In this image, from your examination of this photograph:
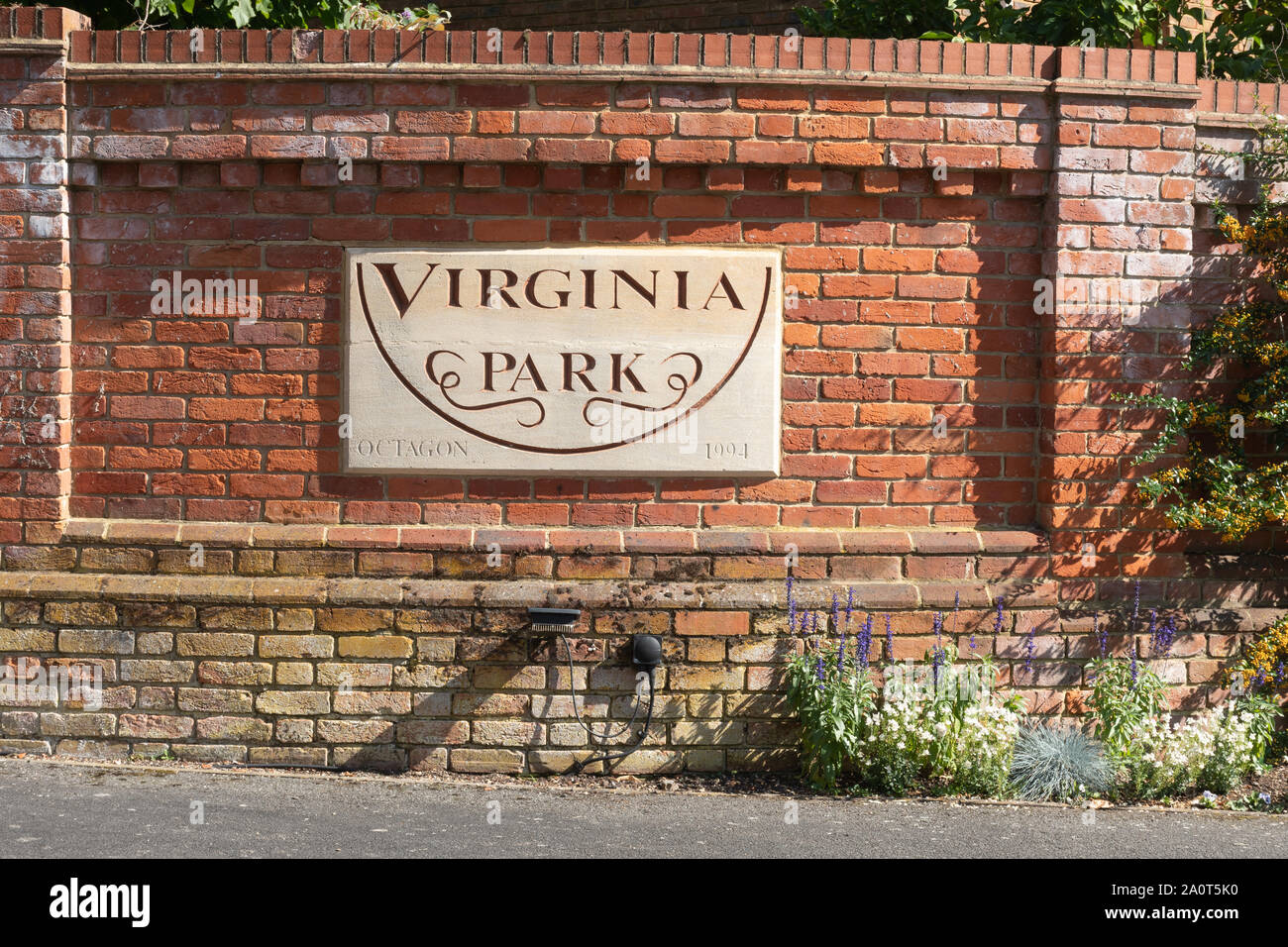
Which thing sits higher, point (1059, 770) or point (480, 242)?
point (480, 242)

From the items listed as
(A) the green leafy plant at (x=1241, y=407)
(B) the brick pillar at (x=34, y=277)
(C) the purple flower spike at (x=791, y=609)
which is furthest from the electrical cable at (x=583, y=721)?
(A) the green leafy plant at (x=1241, y=407)

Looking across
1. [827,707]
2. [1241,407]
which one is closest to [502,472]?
A: [827,707]

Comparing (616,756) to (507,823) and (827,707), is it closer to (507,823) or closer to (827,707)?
(507,823)

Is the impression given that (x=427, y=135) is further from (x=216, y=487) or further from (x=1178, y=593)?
(x=1178, y=593)

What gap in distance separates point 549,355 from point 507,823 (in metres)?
1.88

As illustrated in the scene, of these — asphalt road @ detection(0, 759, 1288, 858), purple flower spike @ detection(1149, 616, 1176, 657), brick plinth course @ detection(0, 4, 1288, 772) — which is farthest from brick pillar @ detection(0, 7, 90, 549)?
purple flower spike @ detection(1149, 616, 1176, 657)

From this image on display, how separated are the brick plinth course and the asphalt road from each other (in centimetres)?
28

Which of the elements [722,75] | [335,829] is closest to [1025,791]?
[335,829]

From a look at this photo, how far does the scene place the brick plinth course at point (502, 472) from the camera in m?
4.86

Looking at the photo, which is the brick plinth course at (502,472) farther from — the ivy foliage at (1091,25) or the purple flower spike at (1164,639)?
the ivy foliage at (1091,25)

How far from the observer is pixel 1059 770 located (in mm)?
4762

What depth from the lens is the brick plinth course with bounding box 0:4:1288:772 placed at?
16.0 feet

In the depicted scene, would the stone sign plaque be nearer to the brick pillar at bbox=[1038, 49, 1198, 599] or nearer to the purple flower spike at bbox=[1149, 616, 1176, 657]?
the brick pillar at bbox=[1038, 49, 1198, 599]

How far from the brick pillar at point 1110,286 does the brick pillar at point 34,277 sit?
4.14 meters
